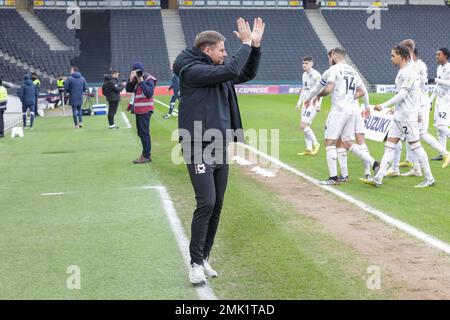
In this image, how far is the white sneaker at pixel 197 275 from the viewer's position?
215 inches

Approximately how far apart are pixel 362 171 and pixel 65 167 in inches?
231

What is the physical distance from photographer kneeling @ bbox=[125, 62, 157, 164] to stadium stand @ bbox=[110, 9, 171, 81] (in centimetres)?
3419

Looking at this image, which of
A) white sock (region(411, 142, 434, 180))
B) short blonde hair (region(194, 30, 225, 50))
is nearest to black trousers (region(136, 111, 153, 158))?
white sock (region(411, 142, 434, 180))

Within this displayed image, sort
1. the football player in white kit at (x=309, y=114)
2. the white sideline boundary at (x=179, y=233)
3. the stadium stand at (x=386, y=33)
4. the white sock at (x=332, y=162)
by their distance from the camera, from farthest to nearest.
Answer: the stadium stand at (x=386, y=33) → the football player in white kit at (x=309, y=114) → the white sock at (x=332, y=162) → the white sideline boundary at (x=179, y=233)

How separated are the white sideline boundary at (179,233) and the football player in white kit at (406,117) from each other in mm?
3225

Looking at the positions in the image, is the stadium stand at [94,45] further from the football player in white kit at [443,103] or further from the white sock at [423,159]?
the white sock at [423,159]

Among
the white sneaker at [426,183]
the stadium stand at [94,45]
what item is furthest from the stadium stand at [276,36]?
the white sneaker at [426,183]

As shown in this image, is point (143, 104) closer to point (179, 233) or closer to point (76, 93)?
point (179, 233)

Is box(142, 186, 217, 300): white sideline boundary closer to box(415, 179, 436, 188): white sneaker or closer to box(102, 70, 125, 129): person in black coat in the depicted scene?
box(415, 179, 436, 188): white sneaker

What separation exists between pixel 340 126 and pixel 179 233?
403 cm

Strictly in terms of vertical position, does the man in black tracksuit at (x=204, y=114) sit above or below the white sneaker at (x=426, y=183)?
above

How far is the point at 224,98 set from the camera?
18.5 feet
